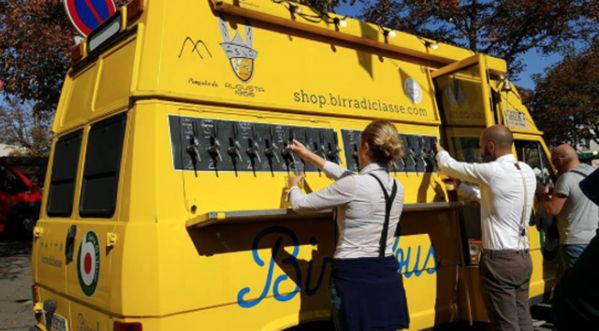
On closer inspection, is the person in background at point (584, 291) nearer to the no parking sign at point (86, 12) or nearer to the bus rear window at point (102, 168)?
the bus rear window at point (102, 168)

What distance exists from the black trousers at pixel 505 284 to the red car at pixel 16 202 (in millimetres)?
11761

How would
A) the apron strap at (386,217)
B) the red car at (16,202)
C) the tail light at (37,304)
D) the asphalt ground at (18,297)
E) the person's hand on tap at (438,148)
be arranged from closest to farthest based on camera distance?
1. the apron strap at (386,217)
2. the tail light at (37,304)
3. the person's hand on tap at (438,148)
4. the asphalt ground at (18,297)
5. the red car at (16,202)

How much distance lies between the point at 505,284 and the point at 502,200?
1.97 ft

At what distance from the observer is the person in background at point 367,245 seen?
2.63 m

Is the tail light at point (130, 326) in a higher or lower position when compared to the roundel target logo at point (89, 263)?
lower

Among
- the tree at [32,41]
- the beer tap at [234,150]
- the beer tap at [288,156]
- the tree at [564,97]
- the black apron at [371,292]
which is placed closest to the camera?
the black apron at [371,292]

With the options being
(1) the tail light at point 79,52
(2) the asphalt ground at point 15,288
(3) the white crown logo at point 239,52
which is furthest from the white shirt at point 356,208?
(2) the asphalt ground at point 15,288

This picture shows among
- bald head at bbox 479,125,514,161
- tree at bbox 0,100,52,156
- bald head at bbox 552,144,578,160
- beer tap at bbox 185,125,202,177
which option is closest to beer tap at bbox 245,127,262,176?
beer tap at bbox 185,125,202,177

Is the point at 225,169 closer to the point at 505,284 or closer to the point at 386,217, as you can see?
the point at 386,217

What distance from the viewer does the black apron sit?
2604 millimetres

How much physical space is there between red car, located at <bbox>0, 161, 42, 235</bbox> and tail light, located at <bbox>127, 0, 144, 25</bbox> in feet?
35.6

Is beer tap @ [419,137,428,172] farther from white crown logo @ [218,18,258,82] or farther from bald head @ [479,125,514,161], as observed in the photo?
white crown logo @ [218,18,258,82]

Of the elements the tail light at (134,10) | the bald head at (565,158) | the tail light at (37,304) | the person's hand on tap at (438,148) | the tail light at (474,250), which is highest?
the tail light at (134,10)

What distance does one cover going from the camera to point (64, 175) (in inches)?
143
